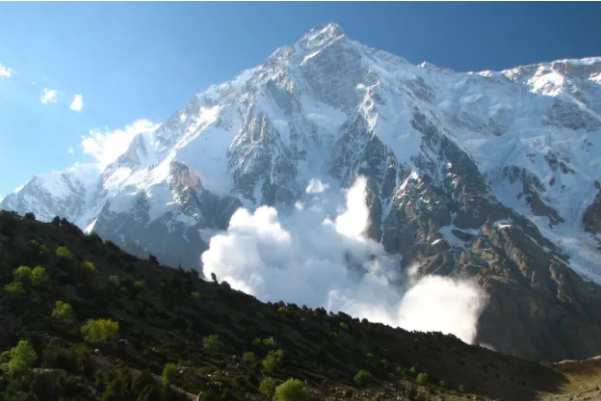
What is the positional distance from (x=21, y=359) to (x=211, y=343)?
21.9m

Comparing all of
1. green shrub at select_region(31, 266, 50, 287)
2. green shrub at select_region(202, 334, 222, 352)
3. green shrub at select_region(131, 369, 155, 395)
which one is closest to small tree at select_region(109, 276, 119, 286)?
green shrub at select_region(31, 266, 50, 287)

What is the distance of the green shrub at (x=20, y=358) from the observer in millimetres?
32381

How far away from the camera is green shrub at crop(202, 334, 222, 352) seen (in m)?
52.3

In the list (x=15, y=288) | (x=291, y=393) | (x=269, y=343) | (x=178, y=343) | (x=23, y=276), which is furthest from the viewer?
(x=269, y=343)

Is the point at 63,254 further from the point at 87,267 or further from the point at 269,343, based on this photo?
the point at 269,343

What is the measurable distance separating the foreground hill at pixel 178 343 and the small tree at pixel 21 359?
138 millimetres

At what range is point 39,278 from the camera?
54.6 meters

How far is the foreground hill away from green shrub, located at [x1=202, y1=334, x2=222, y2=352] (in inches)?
5.4

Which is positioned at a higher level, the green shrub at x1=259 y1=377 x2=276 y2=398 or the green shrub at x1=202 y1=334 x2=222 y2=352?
the green shrub at x1=202 y1=334 x2=222 y2=352

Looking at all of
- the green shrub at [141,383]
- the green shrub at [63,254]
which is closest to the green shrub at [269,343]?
the green shrub at [63,254]

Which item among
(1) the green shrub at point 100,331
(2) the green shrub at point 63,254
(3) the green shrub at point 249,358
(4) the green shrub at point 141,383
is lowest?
(4) the green shrub at point 141,383

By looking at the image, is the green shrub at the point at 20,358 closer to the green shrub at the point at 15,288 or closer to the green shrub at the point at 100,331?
the green shrub at the point at 100,331

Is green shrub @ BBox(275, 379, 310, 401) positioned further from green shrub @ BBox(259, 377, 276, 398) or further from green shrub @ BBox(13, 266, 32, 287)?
green shrub @ BBox(13, 266, 32, 287)

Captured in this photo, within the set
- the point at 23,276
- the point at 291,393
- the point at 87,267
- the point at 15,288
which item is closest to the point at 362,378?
the point at 291,393
